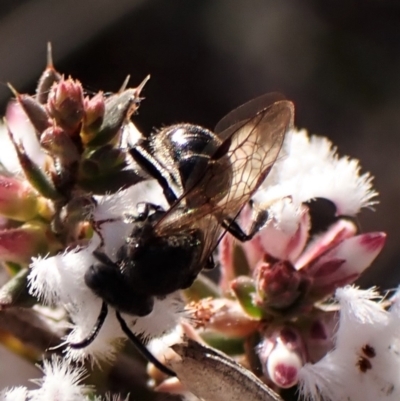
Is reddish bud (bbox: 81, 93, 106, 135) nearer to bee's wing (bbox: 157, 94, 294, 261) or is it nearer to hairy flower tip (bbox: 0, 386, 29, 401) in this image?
bee's wing (bbox: 157, 94, 294, 261)

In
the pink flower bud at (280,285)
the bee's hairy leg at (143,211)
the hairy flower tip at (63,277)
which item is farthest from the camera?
the pink flower bud at (280,285)

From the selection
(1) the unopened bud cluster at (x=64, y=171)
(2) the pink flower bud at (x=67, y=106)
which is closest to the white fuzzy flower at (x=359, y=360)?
(1) the unopened bud cluster at (x=64, y=171)

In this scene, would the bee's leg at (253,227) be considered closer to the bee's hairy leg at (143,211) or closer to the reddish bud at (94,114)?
A: the bee's hairy leg at (143,211)

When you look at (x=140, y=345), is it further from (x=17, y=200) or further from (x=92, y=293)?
(x=17, y=200)

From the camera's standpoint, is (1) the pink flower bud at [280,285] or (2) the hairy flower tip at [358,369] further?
(1) the pink flower bud at [280,285]

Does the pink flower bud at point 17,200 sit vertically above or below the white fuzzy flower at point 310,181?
below

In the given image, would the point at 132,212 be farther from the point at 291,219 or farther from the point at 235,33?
the point at 235,33

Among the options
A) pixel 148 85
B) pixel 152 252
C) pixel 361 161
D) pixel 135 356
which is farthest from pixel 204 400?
pixel 148 85
